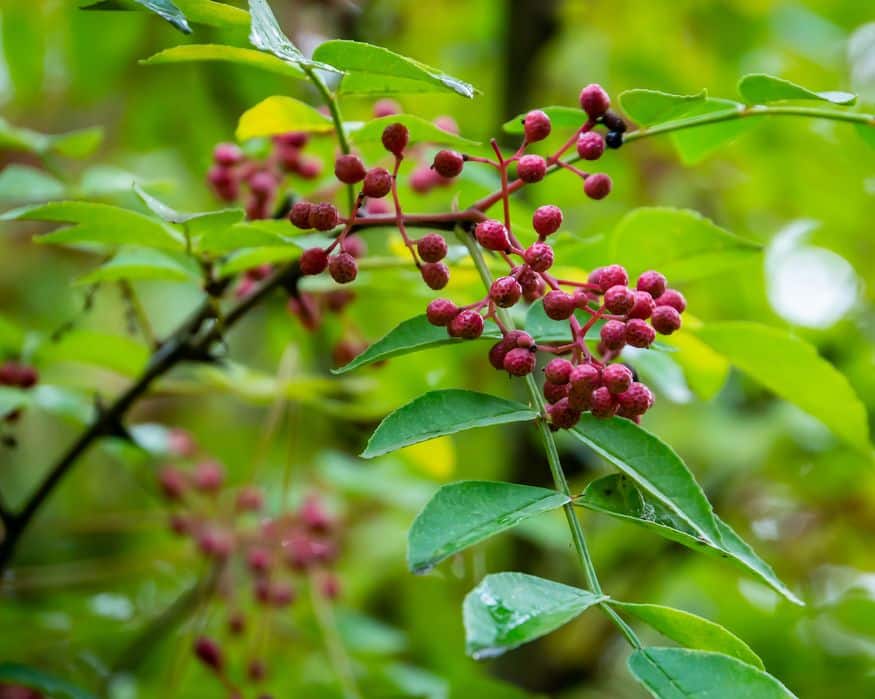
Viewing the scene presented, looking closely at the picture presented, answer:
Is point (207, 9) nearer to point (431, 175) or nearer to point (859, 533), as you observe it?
point (431, 175)

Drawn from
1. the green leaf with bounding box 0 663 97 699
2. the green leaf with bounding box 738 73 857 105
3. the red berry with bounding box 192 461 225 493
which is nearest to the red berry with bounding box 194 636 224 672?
the green leaf with bounding box 0 663 97 699

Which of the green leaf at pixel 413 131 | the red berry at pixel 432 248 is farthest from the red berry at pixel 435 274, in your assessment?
the green leaf at pixel 413 131

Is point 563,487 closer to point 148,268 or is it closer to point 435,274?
point 435,274

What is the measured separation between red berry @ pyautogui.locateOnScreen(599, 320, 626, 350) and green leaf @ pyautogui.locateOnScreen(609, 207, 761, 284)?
230 millimetres

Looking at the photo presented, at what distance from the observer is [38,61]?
1.95 meters

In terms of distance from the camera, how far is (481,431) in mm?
2404

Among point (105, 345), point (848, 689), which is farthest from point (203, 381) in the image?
point (848, 689)

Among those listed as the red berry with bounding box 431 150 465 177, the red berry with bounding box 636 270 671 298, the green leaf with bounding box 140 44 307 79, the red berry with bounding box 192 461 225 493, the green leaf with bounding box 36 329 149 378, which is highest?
the green leaf with bounding box 140 44 307 79

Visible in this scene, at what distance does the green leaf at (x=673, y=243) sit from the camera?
37.5 inches

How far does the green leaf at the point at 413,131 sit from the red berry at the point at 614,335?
0.68 ft

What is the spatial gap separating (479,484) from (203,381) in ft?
2.70

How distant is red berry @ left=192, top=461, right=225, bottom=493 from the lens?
1.61 m

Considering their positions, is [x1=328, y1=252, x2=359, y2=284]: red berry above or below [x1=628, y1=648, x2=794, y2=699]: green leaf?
above

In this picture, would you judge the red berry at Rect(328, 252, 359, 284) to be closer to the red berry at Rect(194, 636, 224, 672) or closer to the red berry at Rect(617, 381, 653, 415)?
the red berry at Rect(617, 381, 653, 415)
